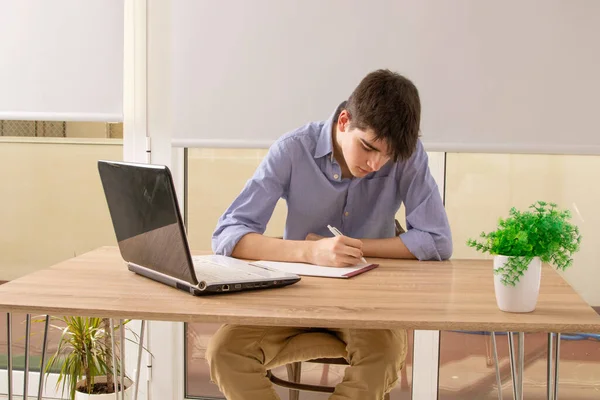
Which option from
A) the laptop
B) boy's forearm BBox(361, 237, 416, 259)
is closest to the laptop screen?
the laptop

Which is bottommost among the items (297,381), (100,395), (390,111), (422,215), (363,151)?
(100,395)

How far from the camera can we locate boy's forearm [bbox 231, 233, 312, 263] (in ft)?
6.84

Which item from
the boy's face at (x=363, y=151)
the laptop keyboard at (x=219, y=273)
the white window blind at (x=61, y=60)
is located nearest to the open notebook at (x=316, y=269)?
the laptop keyboard at (x=219, y=273)

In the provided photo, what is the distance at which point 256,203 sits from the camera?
7.52 feet

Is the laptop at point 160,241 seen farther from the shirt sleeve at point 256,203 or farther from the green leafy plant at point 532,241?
the green leafy plant at point 532,241

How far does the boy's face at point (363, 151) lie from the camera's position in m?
2.08

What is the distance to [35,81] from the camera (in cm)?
317

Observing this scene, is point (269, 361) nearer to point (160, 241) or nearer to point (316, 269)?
point (316, 269)

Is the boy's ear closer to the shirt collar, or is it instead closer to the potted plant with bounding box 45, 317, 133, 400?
the shirt collar

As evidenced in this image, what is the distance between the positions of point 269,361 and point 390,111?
75 cm

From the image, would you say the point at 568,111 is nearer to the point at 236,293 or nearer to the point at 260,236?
the point at 260,236

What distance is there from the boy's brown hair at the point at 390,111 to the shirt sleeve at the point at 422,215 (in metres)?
0.28

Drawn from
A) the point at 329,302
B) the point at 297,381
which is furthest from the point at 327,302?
the point at 297,381

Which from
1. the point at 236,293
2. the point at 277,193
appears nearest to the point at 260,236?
the point at 277,193
